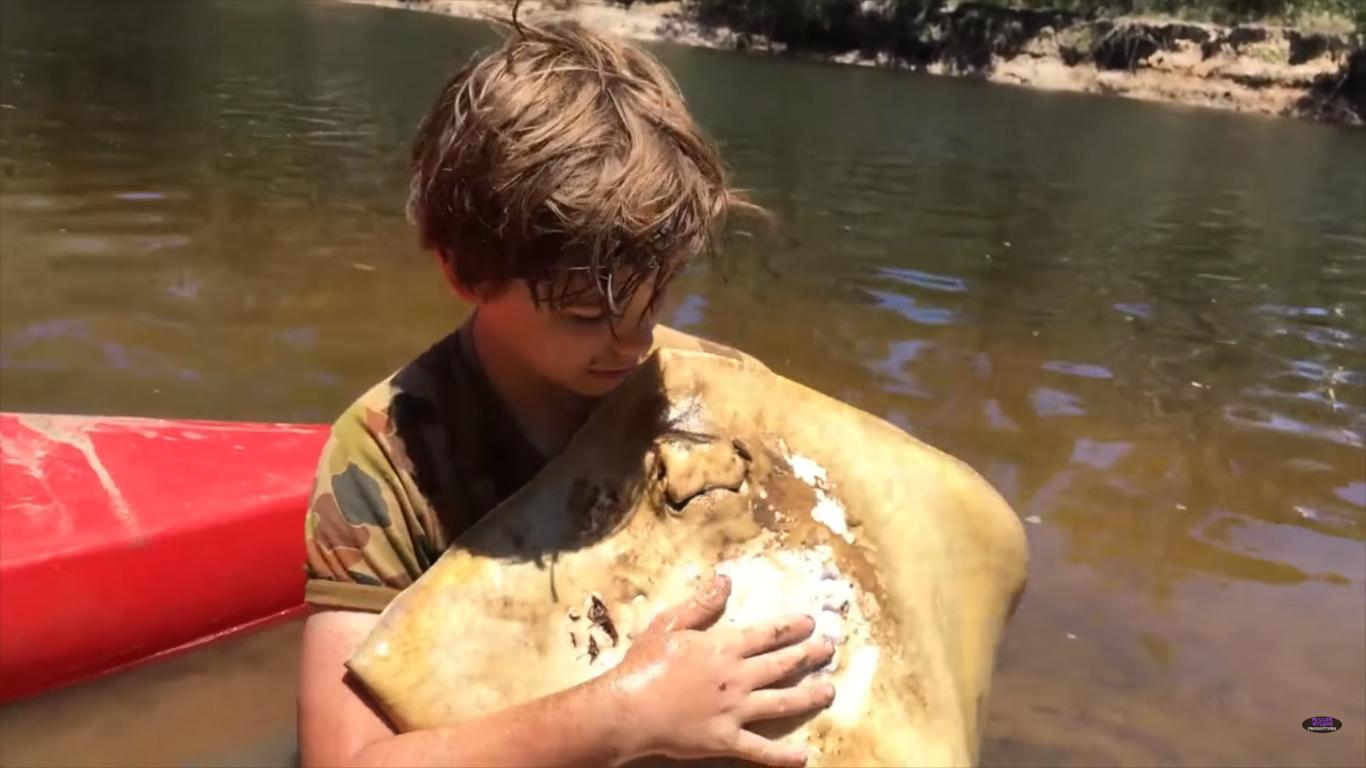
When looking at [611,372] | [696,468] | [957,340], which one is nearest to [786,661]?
[696,468]

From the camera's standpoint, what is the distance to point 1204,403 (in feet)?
18.4

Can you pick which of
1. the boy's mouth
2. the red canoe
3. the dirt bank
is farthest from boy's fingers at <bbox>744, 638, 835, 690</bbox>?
the dirt bank

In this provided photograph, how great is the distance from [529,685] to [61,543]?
152cm

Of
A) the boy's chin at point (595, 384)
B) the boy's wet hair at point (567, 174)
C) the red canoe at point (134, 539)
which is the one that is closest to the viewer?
the boy's wet hair at point (567, 174)

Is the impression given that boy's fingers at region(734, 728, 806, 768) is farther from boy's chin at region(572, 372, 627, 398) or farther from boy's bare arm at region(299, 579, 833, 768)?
boy's chin at region(572, 372, 627, 398)

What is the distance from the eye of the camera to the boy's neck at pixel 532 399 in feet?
5.33

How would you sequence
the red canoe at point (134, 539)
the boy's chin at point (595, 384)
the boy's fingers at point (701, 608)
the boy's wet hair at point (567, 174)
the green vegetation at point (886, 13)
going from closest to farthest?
the boy's wet hair at point (567, 174), the boy's fingers at point (701, 608), the boy's chin at point (595, 384), the red canoe at point (134, 539), the green vegetation at point (886, 13)

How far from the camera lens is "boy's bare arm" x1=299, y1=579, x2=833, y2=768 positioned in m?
1.37

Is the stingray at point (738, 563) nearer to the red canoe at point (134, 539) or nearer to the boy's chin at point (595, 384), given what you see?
the boy's chin at point (595, 384)

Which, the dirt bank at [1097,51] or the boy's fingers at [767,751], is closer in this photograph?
the boy's fingers at [767,751]

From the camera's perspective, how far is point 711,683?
55.5 inches

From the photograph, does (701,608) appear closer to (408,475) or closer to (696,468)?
(696,468)

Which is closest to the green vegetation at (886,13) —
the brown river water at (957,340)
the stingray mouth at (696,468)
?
the brown river water at (957,340)

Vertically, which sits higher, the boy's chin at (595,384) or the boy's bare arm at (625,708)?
the boy's chin at (595,384)
